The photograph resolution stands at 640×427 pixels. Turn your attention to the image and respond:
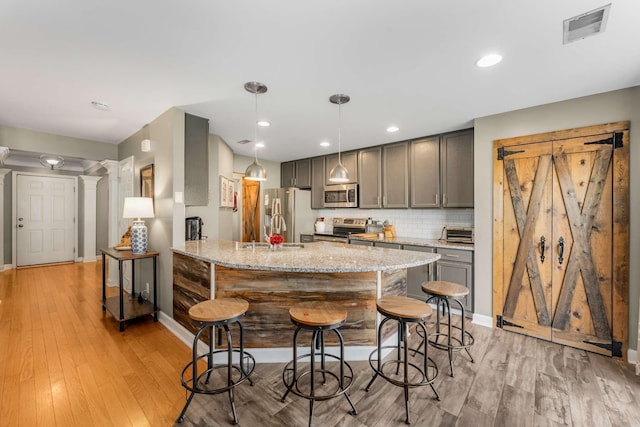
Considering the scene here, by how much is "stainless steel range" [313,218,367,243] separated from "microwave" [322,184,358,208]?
0.28m

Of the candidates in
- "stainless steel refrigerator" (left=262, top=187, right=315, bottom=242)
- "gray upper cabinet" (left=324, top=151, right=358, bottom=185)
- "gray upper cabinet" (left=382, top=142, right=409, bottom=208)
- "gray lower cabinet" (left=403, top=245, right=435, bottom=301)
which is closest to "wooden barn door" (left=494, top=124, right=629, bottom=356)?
"gray lower cabinet" (left=403, top=245, right=435, bottom=301)

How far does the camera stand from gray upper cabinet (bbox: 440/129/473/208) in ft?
12.0


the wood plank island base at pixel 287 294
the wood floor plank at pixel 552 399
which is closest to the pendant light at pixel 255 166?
the wood plank island base at pixel 287 294

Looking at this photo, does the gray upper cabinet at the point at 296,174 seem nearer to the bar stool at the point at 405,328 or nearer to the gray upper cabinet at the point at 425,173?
the gray upper cabinet at the point at 425,173

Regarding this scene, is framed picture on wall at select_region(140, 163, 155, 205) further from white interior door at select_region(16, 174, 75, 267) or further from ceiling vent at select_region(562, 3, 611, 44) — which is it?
white interior door at select_region(16, 174, 75, 267)

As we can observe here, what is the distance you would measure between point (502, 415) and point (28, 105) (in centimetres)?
510

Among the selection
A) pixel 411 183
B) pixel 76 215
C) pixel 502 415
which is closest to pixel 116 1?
pixel 502 415

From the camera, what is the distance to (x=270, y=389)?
206 centimetres

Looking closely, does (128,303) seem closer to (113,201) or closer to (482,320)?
(113,201)

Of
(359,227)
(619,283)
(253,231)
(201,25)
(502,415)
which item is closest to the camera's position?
(201,25)

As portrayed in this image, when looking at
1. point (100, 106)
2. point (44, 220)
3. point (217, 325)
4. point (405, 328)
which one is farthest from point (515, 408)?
point (44, 220)

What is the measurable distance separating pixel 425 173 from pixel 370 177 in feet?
3.08

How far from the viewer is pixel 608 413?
184 centimetres

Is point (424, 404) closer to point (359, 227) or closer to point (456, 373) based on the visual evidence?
point (456, 373)
